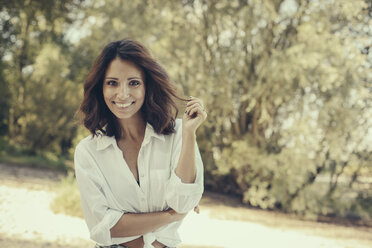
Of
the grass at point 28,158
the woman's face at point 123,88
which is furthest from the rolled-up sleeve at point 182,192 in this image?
the grass at point 28,158

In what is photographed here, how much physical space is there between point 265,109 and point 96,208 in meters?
6.59

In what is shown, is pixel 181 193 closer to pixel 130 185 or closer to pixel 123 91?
pixel 130 185

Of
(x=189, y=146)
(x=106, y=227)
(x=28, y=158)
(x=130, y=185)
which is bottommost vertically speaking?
(x=28, y=158)

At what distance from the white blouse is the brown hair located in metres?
0.10

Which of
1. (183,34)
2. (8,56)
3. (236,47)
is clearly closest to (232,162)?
(236,47)

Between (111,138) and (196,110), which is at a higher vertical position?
(196,110)

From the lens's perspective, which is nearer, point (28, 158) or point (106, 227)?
point (106, 227)

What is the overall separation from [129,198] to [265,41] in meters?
7.17

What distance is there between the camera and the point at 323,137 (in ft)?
25.8

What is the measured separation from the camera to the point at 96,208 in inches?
66.1

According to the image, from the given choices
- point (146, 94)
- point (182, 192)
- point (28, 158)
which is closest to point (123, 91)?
point (146, 94)

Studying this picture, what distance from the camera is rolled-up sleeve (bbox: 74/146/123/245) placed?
1680 mm

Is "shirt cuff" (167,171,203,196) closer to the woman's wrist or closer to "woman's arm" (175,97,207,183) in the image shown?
"woman's arm" (175,97,207,183)

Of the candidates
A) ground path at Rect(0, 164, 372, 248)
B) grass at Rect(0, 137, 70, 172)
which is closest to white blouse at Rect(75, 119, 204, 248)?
ground path at Rect(0, 164, 372, 248)
